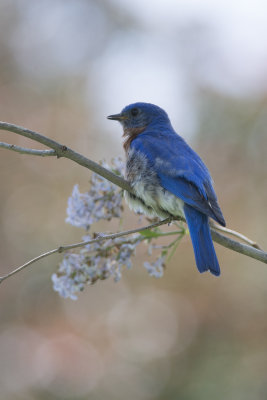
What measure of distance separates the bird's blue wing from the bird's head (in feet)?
2.01

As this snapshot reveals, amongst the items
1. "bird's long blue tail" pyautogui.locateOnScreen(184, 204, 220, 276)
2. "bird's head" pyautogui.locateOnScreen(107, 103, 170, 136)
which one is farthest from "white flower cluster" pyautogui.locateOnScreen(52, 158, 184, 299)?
"bird's head" pyautogui.locateOnScreen(107, 103, 170, 136)

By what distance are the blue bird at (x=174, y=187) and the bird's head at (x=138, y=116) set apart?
1.58ft

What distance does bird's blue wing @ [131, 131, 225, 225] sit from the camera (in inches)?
142

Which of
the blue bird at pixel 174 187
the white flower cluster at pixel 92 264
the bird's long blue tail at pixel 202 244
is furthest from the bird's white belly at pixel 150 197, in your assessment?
the white flower cluster at pixel 92 264

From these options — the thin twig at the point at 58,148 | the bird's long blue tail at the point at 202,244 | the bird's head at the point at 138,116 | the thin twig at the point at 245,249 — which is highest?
the bird's head at the point at 138,116

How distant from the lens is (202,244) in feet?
11.1

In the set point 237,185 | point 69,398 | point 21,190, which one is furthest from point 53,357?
point 237,185

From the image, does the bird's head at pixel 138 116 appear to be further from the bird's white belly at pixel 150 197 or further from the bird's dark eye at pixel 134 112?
the bird's white belly at pixel 150 197

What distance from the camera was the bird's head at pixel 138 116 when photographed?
4.92 metres

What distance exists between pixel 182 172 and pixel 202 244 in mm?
577

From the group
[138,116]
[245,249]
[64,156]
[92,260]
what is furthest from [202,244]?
[138,116]

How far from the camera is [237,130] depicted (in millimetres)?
8562

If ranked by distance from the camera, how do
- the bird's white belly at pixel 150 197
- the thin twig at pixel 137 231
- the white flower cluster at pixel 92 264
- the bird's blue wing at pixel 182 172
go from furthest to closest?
1. the bird's white belly at pixel 150 197
2. the bird's blue wing at pixel 182 172
3. the white flower cluster at pixel 92 264
4. the thin twig at pixel 137 231

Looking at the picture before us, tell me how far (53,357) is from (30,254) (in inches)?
58.7
